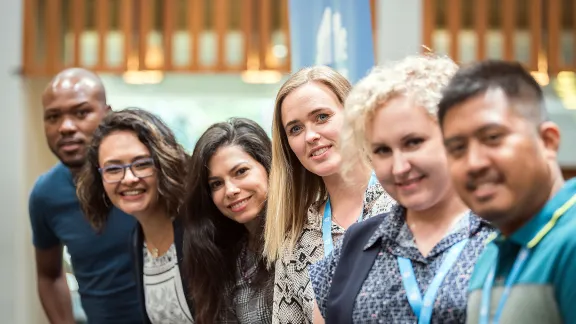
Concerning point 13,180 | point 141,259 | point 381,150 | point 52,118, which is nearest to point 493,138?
point 381,150

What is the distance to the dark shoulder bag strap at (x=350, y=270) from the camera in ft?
6.66

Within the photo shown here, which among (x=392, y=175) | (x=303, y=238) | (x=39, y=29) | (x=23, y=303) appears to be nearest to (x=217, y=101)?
(x=39, y=29)

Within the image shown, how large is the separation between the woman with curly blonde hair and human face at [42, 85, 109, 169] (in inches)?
89.4

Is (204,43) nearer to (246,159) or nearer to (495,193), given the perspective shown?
(246,159)

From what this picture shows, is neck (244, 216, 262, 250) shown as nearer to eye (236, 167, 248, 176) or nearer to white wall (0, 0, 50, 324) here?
eye (236, 167, 248, 176)

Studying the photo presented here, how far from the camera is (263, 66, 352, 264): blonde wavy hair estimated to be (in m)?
2.83

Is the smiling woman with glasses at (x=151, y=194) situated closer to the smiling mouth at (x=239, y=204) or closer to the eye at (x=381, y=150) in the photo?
the smiling mouth at (x=239, y=204)

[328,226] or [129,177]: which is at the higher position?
[129,177]

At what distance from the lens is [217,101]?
6.35 metres

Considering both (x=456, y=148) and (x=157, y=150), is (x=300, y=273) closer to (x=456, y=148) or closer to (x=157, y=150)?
(x=157, y=150)

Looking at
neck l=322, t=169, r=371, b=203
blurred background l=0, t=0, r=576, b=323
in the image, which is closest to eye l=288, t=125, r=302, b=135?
neck l=322, t=169, r=371, b=203

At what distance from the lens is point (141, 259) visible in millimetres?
3633

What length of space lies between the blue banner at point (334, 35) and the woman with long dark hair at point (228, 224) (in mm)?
353

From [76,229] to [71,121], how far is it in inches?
18.4
